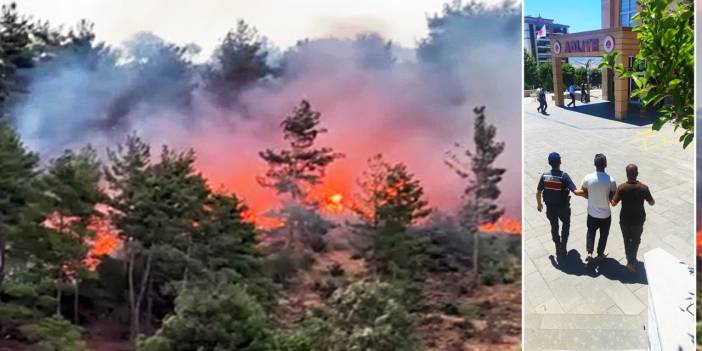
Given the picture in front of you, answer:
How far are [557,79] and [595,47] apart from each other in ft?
0.87

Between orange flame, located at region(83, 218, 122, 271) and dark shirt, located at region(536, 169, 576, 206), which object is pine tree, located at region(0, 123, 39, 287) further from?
dark shirt, located at region(536, 169, 576, 206)

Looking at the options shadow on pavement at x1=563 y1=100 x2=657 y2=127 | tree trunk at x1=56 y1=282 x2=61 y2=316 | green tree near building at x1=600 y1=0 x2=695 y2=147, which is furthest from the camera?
shadow on pavement at x1=563 y1=100 x2=657 y2=127

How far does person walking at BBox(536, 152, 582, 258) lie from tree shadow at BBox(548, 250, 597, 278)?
32 millimetres

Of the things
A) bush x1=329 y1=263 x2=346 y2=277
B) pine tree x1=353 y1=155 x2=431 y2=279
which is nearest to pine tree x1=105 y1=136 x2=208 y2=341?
bush x1=329 y1=263 x2=346 y2=277

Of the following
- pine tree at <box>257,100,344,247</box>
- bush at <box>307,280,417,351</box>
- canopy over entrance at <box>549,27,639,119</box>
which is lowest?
bush at <box>307,280,417,351</box>

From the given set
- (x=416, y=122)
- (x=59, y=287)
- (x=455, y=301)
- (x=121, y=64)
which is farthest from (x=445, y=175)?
(x=59, y=287)

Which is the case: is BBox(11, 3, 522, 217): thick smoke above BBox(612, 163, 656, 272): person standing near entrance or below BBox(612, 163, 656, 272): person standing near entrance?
above

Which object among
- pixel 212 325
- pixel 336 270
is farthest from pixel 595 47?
pixel 212 325

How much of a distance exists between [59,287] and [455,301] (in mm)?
1893

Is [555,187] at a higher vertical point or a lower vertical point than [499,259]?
higher

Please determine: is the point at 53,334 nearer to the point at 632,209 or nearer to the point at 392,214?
the point at 392,214

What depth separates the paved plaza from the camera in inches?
129

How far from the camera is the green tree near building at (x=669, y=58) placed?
9.73 ft

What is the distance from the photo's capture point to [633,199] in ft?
10.9
